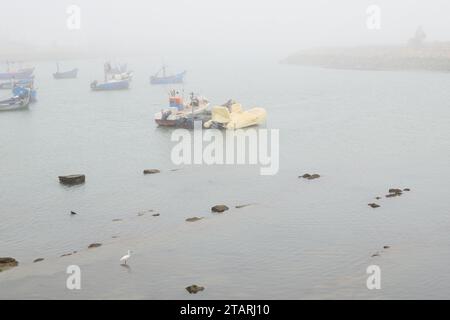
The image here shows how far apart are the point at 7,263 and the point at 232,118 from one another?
3774cm

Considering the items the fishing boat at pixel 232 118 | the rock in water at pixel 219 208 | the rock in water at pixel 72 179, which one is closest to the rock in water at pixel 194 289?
the rock in water at pixel 219 208

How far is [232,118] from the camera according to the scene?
62594 mm

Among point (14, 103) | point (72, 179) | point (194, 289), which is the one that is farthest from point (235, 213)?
point (14, 103)

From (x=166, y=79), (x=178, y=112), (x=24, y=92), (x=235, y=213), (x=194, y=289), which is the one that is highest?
(x=24, y=92)

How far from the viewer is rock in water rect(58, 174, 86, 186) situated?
41625mm

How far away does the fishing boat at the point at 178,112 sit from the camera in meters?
65.1

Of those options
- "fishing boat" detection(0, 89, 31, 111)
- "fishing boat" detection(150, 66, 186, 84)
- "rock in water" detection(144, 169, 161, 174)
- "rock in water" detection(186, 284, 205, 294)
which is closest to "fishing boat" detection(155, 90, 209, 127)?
"rock in water" detection(144, 169, 161, 174)

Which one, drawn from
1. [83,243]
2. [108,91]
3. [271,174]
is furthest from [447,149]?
[108,91]

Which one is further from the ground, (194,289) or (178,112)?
(178,112)

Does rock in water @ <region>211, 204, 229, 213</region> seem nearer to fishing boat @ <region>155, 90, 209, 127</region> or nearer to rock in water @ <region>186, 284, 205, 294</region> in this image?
rock in water @ <region>186, 284, 205, 294</region>

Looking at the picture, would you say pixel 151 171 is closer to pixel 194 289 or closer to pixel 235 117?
pixel 235 117

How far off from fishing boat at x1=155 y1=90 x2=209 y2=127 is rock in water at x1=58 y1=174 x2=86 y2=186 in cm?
2369
